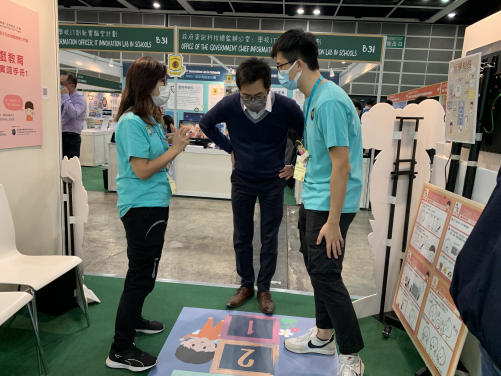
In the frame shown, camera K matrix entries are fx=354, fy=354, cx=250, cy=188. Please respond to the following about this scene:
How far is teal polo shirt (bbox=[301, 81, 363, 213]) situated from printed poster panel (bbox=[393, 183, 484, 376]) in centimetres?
51

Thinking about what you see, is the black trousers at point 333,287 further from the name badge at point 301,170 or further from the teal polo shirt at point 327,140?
the name badge at point 301,170

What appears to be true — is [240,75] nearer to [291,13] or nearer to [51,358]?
[51,358]

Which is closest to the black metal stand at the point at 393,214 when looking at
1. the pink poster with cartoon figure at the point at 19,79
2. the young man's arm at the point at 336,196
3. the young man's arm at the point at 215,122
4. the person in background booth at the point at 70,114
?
the young man's arm at the point at 336,196

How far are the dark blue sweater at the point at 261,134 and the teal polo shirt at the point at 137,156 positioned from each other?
2.14 ft

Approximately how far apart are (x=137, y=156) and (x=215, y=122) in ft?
3.03

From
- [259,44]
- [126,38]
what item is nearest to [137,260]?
[259,44]

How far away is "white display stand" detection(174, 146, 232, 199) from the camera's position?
216 inches

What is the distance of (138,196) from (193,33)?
394 centimetres

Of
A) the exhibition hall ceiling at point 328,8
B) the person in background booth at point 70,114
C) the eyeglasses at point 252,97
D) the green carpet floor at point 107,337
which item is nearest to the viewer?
the green carpet floor at point 107,337

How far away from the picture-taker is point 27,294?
160cm

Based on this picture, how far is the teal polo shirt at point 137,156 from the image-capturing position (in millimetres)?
1586

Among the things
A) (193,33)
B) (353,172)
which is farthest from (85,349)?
(193,33)

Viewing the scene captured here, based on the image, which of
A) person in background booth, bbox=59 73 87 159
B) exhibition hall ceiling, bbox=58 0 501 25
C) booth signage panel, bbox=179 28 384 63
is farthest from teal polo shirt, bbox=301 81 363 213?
exhibition hall ceiling, bbox=58 0 501 25

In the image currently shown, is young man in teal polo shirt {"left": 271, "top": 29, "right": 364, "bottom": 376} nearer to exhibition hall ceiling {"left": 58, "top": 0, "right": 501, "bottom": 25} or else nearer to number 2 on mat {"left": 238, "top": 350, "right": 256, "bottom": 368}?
number 2 on mat {"left": 238, "top": 350, "right": 256, "bottom": 368}
